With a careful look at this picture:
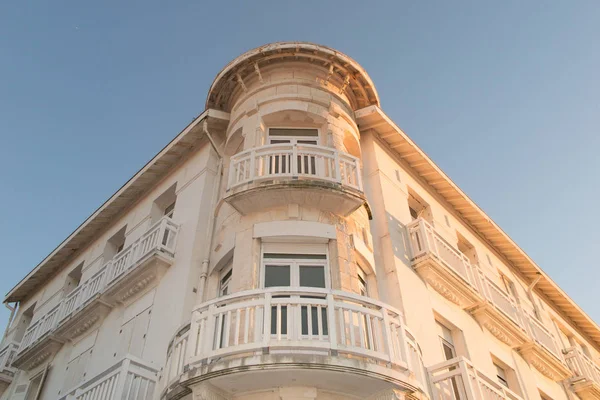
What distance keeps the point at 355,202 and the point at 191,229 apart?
175 inches

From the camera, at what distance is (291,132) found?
14.6 m

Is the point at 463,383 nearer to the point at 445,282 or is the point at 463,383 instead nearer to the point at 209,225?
the point at 445,282

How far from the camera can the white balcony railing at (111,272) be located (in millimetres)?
13976

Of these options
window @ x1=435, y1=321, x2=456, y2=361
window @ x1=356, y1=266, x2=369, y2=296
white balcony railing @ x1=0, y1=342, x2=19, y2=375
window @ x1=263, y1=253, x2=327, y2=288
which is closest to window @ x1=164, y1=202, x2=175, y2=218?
window @ x1=263, y1=253, x2=327, y2=288

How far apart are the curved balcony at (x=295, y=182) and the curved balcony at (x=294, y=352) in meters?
3.12

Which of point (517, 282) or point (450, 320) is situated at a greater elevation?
point (517, 282)

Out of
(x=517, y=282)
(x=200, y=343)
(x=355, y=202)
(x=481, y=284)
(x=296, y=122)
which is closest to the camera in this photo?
(x=200, y=343)

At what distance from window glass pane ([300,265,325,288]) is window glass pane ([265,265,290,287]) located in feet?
1.02

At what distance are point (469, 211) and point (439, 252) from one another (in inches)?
191

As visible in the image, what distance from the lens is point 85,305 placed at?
15156 mm

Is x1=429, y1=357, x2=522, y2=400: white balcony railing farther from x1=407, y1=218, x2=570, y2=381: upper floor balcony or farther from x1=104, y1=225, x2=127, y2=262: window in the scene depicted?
x1=104, y1=225, x2=127, y2=262: window

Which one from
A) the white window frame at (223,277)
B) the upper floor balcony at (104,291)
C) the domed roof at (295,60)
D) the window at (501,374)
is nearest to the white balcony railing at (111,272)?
the upper floor balcony at (104,291)

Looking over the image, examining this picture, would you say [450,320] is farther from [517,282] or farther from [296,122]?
[517,282]

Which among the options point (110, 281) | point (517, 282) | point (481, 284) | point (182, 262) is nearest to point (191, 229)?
point (182, 262)
